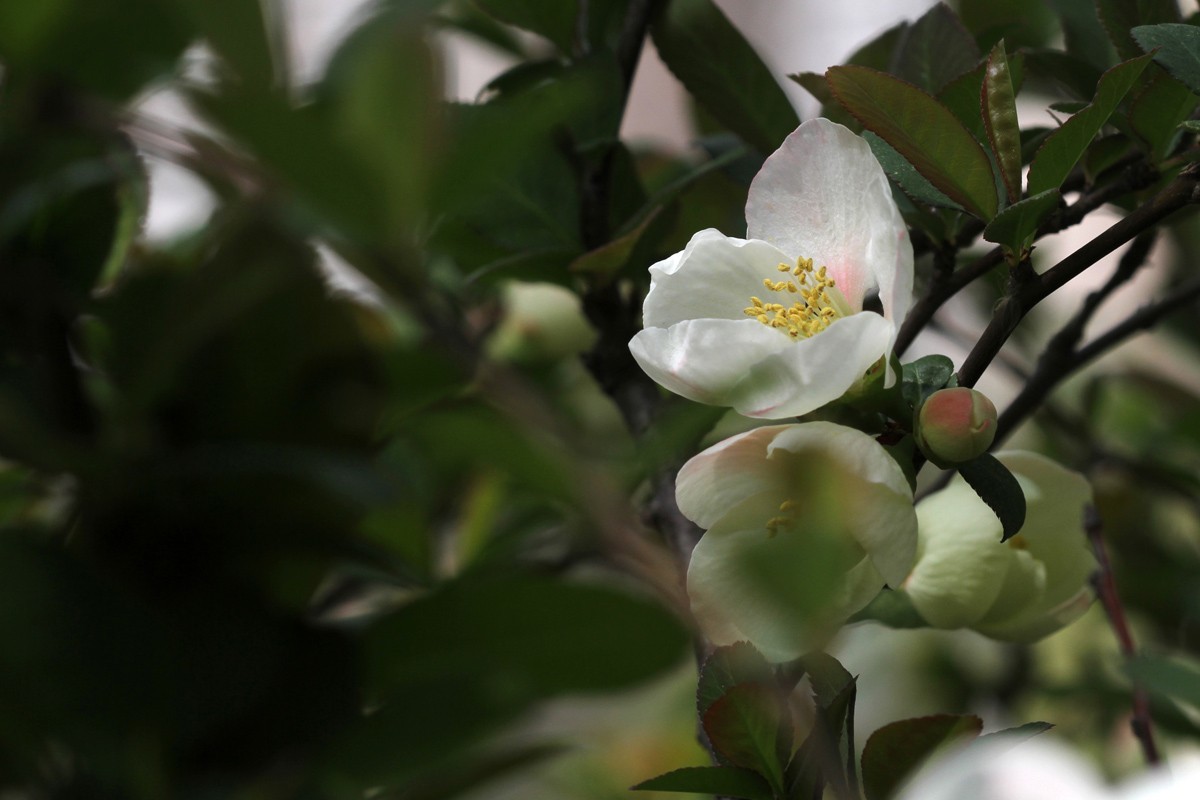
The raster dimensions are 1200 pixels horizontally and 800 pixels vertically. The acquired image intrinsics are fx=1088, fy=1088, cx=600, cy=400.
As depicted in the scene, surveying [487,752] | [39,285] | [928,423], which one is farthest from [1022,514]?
[39,285]

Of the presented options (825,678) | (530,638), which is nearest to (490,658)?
(530,638)

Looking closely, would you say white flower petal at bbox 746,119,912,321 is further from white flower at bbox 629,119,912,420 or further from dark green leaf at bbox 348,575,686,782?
dark green leaf at bbox 348,575,686,782

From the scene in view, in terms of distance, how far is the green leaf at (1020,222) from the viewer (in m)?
0.26

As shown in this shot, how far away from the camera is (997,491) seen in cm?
28

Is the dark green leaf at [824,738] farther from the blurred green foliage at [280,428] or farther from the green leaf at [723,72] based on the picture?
the green leaf at [723,72]

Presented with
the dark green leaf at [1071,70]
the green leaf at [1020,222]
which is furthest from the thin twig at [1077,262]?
the dark green leaf at [1071,70]

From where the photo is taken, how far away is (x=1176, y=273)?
0.72m

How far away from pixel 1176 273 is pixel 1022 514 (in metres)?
0.53

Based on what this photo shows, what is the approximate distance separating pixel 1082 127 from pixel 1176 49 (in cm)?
5

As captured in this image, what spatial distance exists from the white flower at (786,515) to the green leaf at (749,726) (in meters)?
0.01

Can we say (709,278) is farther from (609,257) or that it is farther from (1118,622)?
(1118,622)

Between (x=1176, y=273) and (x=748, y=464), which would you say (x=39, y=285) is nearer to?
(x=748, y=464)

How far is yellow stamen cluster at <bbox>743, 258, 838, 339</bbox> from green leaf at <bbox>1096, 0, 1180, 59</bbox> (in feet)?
0.42

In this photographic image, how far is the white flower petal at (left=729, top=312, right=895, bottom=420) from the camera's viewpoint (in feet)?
0.83
